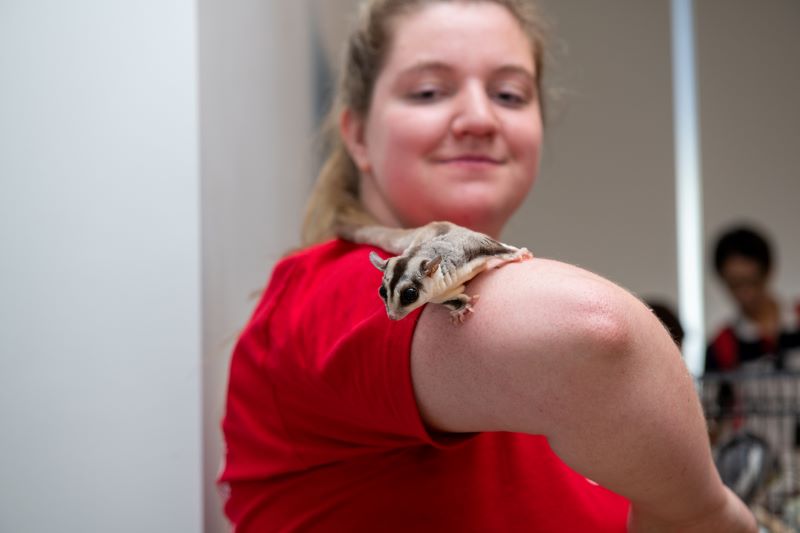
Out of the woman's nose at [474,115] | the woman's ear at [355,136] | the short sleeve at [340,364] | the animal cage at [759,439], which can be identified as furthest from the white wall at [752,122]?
the short sleeve at [340,364]

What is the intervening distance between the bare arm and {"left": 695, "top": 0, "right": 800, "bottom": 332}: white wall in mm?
4593

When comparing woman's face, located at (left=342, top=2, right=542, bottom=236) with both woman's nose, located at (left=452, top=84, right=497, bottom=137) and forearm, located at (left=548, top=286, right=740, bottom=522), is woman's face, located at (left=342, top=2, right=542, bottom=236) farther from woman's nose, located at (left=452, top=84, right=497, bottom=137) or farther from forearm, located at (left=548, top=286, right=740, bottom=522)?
forearm, located at (left=548, top=286, right=740, bottom=522)

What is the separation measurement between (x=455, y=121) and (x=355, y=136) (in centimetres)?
22

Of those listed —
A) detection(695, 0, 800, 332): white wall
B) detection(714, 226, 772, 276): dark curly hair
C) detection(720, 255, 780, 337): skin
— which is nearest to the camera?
detection(720, 255, 780, 337): skin

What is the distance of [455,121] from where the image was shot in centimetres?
92

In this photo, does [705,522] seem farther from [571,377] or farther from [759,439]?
[759,439]

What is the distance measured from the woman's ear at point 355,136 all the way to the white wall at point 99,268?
203 mm

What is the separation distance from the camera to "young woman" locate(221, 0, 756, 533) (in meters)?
0.51

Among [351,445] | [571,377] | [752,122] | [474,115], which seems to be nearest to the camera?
[571,377]

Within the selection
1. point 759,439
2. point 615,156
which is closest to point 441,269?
point 759,439

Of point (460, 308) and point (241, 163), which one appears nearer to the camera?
point (460, 308)

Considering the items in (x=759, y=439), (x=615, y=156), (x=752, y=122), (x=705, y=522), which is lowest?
(x=759, y=439)

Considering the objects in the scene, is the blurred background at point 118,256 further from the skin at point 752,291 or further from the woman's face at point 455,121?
the skin at point 752,291

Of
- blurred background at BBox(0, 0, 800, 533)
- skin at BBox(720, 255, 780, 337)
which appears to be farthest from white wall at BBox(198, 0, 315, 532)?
skin at BBox(720, 255, 780, 337)
